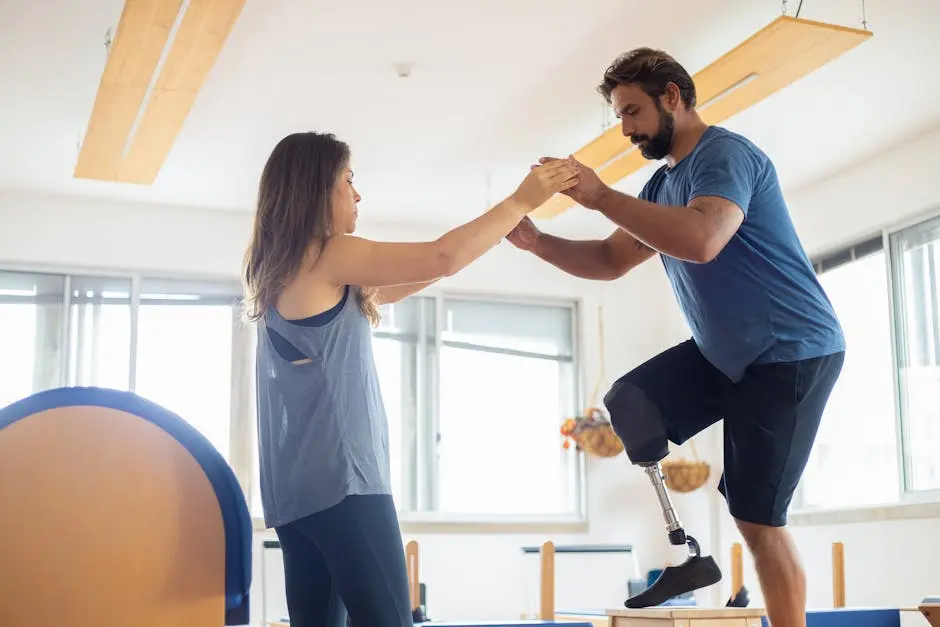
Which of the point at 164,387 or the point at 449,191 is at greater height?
the point at 449,191

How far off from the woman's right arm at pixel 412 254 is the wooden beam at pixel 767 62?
2.33 meters

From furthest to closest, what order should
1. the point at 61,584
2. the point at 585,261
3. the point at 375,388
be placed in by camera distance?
the point at 585,261
the point at 375,388
the point at 61,584

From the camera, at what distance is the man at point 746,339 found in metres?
2.24

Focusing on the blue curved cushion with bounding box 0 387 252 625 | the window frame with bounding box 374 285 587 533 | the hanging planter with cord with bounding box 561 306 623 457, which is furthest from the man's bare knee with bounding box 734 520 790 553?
the hanging planter with cord with bounding box 561 306 623 457

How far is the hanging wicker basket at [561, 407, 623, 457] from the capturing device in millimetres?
7469

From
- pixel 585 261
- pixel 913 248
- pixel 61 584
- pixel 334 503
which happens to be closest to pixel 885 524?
pixel 913 248

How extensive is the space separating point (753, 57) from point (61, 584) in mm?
3556

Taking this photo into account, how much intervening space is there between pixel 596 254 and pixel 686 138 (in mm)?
424

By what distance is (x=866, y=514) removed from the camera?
19.8 ft

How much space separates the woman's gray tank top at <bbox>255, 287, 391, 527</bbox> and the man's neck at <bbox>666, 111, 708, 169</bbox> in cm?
92

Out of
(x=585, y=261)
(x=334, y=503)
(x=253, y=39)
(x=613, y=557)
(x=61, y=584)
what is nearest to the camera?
(x=61, y=584)

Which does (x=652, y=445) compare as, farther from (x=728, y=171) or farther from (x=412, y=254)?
(x=412, y=254)

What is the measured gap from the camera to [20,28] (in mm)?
4500

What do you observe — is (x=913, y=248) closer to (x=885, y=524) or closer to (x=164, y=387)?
(x=885, y=524)
